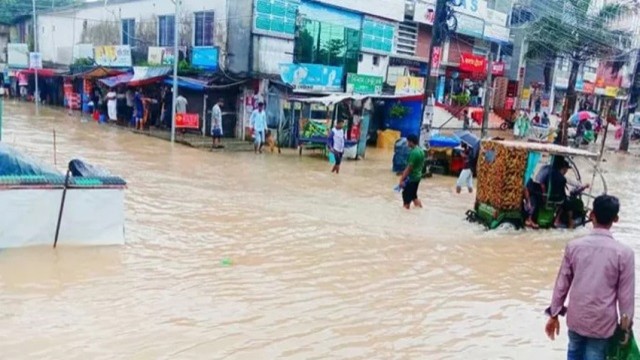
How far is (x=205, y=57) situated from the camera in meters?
21.3

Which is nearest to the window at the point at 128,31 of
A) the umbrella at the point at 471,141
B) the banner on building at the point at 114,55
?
the banner on building at the point at 114,55

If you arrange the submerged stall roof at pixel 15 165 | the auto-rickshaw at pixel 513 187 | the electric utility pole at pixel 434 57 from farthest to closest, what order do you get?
the electric utility pole at pixel 434 57
the auto-rickshaw at pixel 513 187
the submerged stall roof at pixel 15 165

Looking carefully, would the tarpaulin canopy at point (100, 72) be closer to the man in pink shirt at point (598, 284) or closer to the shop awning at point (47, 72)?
the shop awning at point (47, 72)

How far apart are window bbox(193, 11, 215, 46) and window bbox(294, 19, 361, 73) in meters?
3.34

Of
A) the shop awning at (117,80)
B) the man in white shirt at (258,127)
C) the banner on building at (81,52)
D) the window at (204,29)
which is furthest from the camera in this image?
the banner on building at (81,52)

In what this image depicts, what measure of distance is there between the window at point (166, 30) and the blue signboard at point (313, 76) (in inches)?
240

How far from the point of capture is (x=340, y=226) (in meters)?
9.53

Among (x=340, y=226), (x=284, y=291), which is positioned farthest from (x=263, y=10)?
(x=284, y=291)

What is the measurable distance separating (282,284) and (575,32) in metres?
32.3

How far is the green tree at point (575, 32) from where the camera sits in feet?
108

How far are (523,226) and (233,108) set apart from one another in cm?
1433

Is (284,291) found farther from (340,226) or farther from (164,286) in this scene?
(340,226)

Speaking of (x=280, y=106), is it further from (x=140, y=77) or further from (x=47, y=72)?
(x=47, y=72)

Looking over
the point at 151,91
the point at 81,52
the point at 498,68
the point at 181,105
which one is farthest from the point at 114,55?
the point at 498,68
